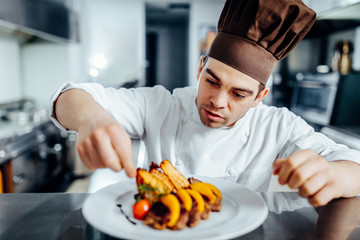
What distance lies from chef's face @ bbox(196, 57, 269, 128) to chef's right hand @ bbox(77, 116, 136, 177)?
38cm

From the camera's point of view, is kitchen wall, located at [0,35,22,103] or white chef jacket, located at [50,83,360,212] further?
kitchen wall, located at [0,35,22,103]

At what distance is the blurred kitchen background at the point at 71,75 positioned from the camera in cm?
245

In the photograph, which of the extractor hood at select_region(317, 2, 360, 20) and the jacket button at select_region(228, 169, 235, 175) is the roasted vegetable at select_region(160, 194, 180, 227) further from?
the extractor hood at select_region(317, 2, 360, 20)

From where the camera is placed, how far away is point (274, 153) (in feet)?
3.98

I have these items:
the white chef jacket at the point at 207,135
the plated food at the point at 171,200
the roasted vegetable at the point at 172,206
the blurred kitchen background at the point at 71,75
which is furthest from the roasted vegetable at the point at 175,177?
the blurred kitchen background at the point at 71,75

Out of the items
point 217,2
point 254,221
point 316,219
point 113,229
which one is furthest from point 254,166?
point 217,2

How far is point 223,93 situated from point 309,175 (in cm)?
37

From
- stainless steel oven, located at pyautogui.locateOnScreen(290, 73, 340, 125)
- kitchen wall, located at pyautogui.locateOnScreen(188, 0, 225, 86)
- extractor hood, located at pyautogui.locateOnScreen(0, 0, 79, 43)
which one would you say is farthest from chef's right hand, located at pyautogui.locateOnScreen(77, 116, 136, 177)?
kitchen wall, located at pyautogui.locateOnScreen(188, 0, 225, 86)

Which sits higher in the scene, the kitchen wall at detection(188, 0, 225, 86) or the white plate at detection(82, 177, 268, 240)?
the kitchen wall at detection(188, 0, 225, 86)

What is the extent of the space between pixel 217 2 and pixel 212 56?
6013 millimetres

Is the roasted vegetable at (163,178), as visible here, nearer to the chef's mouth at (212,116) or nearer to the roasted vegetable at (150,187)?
the roasted vegetable at (150,187)

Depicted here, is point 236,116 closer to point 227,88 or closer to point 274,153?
point 227,88

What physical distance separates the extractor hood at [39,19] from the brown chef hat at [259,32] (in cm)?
183

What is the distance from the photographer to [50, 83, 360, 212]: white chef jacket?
1188mm
